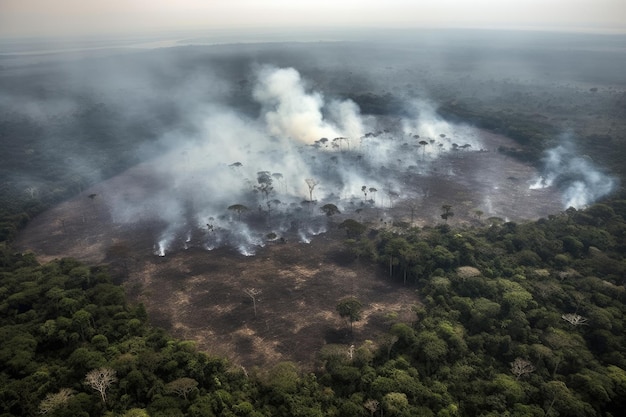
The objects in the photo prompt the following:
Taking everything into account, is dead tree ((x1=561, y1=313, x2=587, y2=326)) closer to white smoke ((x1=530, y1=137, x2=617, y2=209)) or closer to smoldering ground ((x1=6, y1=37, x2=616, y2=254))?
smoldering ground ((x1=6, y1=37, x2=616, y2=254))

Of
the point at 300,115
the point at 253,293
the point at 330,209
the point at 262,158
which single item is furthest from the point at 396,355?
the point at 300,115

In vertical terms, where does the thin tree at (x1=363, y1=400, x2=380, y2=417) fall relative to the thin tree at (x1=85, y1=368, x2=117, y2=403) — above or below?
below

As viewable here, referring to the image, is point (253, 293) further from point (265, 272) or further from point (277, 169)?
point (277, 169)

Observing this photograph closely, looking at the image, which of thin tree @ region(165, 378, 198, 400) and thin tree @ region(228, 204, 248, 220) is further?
thin tree @ region(228, 204, 248, 220)

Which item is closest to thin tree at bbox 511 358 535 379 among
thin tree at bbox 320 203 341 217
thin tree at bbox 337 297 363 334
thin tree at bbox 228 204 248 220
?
thin tree at bbox 337 297 363 334

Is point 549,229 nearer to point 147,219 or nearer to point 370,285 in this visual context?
point 370,285

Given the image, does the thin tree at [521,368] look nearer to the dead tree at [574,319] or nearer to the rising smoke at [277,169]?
the dead tree at [574,319]

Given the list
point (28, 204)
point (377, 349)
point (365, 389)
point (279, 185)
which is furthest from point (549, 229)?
point (28, 204)
